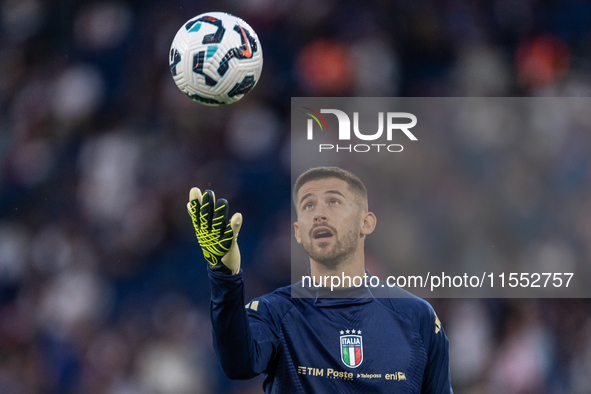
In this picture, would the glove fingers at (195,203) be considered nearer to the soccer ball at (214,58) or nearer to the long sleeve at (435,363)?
the long sleeve at (435,363)

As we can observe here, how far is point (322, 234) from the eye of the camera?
10.1ft

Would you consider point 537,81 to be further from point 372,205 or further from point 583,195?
point 372,205

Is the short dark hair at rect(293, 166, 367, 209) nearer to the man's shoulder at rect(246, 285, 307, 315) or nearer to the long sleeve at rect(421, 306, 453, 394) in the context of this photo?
the man's shoulder at rect(246, 285, 307, 315)

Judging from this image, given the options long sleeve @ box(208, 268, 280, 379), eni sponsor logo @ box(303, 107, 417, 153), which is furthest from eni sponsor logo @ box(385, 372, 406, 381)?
eni sponsor logo @ box(303, 107, 417, 153)

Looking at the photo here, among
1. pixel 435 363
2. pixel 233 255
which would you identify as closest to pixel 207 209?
pixel 233 255

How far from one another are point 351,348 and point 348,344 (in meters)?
0.02

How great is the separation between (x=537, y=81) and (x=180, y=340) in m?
4.22

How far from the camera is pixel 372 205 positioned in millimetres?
4273

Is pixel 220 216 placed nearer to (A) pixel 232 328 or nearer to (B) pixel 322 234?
(A) pixel 232 328

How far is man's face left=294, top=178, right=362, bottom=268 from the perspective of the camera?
10.0 feet

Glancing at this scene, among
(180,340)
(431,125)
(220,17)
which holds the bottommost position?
(180,340)

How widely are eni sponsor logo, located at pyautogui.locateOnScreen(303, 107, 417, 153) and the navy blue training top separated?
1.88 m

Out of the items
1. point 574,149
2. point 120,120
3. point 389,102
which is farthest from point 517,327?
point 120,120

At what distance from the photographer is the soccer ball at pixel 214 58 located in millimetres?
3490
